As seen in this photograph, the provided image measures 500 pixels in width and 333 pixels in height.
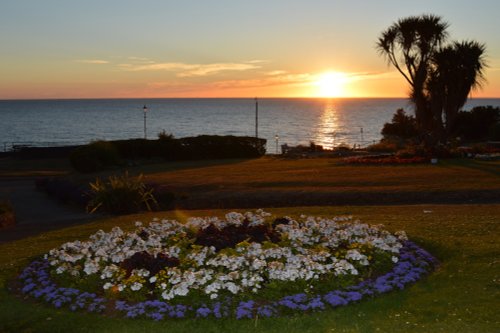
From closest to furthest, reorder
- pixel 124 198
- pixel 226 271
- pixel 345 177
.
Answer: pixel 226 271 → pixel 124 198 → pixel 345 177

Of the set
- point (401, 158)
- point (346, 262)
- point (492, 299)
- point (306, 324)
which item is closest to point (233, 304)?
point (306, 324)

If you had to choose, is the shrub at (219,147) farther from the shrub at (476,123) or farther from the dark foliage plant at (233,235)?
the dark foliage plant at (233,235)

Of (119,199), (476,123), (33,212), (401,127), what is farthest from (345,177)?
(401,127)

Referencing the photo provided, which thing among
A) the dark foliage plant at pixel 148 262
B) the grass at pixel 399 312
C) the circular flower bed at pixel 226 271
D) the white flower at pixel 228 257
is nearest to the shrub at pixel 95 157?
the grass at pixel 399 312

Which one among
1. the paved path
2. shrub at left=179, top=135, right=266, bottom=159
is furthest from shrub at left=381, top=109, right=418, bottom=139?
the paved path

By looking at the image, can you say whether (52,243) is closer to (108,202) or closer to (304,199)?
(108,202)

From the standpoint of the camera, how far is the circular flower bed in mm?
9695

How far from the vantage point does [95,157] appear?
1646 inches

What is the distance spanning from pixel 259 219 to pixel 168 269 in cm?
498

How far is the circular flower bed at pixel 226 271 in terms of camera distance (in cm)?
970

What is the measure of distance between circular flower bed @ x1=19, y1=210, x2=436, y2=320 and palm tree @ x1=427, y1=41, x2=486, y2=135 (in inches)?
1199

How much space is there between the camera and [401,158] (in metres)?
37.7

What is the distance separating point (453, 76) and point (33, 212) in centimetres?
3048

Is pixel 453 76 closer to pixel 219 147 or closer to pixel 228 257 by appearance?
pixel 219 147
